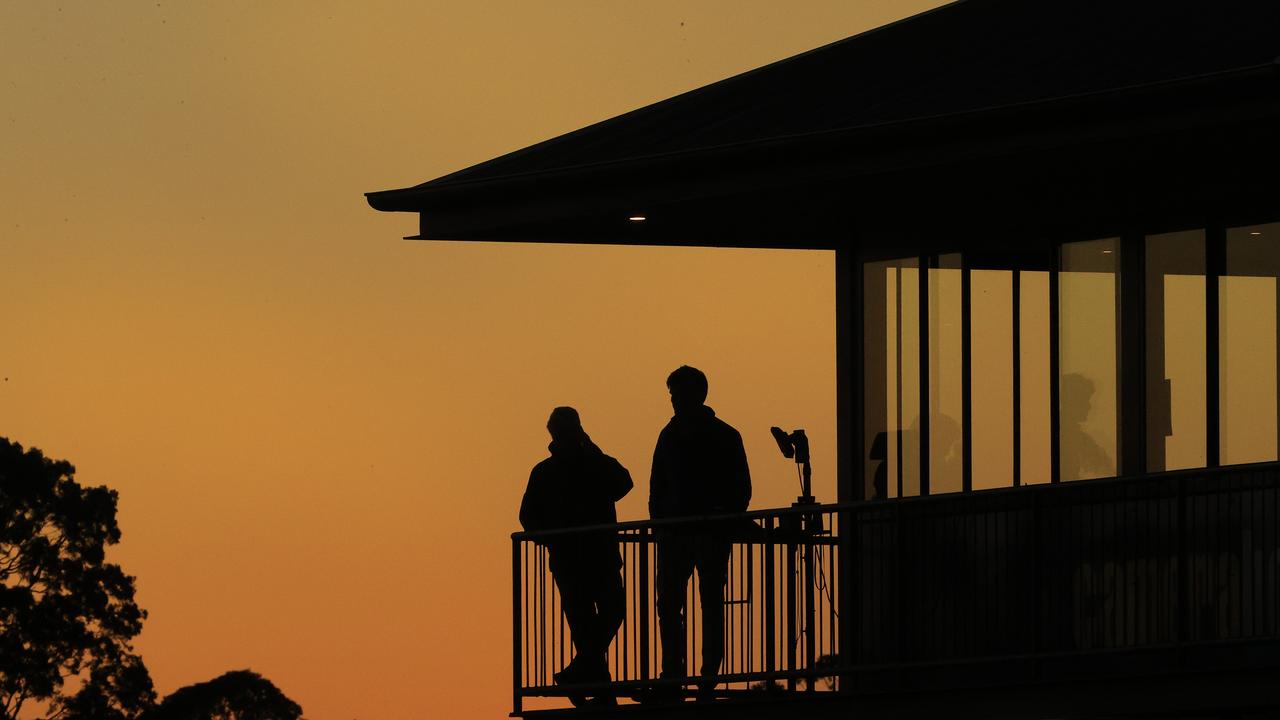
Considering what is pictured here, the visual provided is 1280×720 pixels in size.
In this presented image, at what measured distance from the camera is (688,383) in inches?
580

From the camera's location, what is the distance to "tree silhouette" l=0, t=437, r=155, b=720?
52781 millimetres

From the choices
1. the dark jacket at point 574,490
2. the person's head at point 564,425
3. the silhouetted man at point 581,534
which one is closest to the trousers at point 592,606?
the silhouetted man at point 581,534

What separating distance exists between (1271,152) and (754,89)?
15.9 ft

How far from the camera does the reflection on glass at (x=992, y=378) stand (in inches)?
613

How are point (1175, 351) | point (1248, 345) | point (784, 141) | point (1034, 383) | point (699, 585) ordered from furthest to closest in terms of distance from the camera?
point (1034, 383) < point (699, 585) < point (1175, 351) < point (1248, 345) < point (784, 141)

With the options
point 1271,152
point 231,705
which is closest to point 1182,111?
→ point 1271,152

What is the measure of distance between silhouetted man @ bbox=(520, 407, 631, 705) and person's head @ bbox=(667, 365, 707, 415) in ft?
2.29

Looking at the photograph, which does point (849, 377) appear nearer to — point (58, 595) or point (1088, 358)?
point (1088, 358)

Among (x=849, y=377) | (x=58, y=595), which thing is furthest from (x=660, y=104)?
(x=58, y=595)

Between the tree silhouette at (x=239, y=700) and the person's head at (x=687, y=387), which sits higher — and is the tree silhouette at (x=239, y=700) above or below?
below

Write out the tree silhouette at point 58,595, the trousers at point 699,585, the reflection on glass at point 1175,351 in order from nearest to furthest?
the reflection on glass at point 1175,351 → the trousers at point 699,585 → the tree silhouette at point 58,595

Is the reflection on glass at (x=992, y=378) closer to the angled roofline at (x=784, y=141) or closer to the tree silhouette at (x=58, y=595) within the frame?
the angled roofline at (x=784, y=141)

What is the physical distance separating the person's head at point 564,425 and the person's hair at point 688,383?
68 cm

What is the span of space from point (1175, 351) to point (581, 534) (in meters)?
3.68
